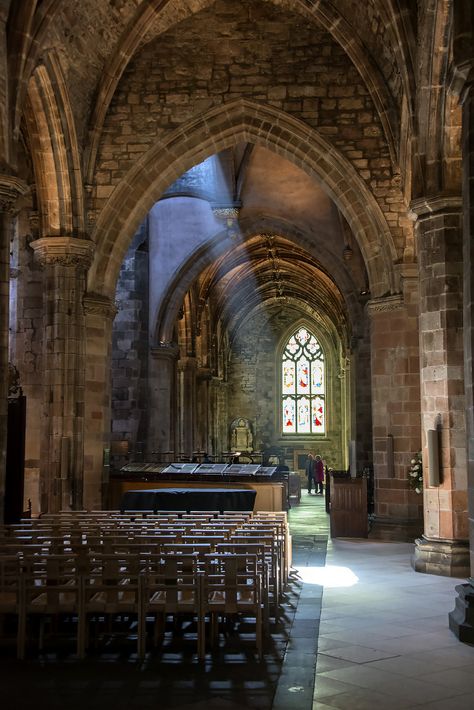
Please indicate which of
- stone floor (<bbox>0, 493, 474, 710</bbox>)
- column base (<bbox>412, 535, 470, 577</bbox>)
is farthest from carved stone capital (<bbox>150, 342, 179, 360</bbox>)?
stone floor (<bbox>0, 493, 474, 710</bbox>)

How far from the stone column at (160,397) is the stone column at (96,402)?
690 centimetres

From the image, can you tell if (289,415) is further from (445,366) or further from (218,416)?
(445,366)

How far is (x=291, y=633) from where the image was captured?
643 centimetres

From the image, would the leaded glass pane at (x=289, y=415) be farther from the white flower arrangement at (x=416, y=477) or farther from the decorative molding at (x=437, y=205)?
the decorative molding at (x=437, y=205)

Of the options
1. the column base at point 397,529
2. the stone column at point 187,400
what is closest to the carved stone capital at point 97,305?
the column base at point 397,529

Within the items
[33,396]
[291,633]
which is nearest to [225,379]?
[33,396]

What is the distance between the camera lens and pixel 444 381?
A: 31.3ft

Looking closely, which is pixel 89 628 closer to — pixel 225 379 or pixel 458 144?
pixel 458 144

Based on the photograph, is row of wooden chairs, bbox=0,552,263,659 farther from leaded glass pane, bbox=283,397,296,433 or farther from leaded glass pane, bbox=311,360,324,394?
leaded glass pane, bbox=311,360,324,394

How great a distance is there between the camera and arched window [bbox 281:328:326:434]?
36938 millimetres

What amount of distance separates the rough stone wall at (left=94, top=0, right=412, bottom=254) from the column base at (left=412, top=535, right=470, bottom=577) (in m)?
7.24

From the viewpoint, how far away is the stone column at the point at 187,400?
25656 millimetres

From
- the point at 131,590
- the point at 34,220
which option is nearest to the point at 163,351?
the point at 34,220

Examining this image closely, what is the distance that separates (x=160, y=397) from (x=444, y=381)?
12414 millimetres
